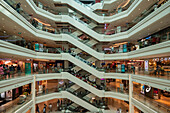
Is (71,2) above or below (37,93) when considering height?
above

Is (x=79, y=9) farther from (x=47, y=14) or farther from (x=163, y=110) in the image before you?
(x=163, y=110)

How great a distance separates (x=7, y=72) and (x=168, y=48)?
46.3 ft

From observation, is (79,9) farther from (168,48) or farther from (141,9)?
(168,48)

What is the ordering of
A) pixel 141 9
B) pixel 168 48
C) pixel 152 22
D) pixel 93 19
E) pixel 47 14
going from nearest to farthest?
pixel 168 48, pixel 152 22, pixel 141 9, pixel 47 14, pixel 93 19

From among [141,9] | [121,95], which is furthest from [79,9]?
[121,95]

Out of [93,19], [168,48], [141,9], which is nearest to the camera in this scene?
[168,48]

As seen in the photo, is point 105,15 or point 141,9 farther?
point 105,15

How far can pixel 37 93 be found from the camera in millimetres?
15375

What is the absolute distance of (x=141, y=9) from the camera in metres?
14.2

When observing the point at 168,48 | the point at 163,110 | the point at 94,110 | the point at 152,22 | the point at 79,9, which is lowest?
the point at 94,110

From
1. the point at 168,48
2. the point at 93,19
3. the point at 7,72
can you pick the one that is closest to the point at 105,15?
the point at 93,19

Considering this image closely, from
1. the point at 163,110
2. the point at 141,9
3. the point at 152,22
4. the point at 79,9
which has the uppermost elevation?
the point at 79,9

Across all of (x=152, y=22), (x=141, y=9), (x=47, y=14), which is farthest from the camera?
(x=47, y=14)

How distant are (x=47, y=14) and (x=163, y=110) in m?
17.9
